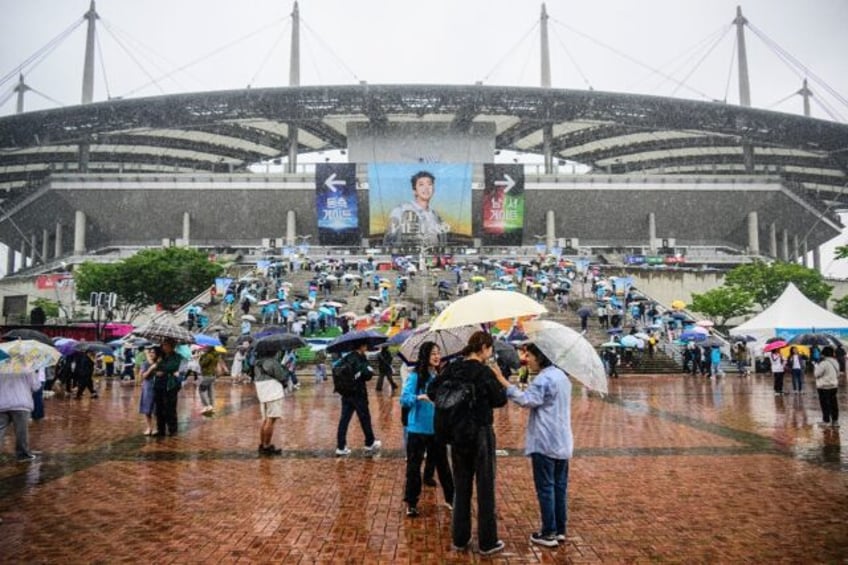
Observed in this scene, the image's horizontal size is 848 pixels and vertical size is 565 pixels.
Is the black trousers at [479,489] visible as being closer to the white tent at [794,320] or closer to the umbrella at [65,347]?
the umbrella at [65,347]

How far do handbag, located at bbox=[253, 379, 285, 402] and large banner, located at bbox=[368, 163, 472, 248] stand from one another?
47.4 meters

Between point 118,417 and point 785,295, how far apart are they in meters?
19.6

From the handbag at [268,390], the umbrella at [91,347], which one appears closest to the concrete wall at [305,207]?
the umbrella at [91,347]

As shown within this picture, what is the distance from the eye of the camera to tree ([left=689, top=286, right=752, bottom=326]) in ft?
123

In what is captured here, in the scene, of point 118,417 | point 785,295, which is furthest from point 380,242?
point 118,417

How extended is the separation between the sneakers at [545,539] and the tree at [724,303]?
35768 mm

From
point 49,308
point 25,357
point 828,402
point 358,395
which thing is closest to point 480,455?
point 358,395

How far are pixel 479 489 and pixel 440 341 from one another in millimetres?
2250

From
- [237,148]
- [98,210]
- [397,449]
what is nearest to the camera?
[397,449]

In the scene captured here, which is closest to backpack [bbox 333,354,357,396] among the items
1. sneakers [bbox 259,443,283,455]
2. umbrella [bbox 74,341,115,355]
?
sneakers [bbox 259,443,283,455]

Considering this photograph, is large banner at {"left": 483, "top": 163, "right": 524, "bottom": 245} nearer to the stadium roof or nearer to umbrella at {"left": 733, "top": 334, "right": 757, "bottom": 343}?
the stadium roof

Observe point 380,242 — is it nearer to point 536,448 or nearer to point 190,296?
point 190,296

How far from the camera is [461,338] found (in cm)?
694

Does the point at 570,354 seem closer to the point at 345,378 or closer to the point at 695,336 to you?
the point at 345,378
